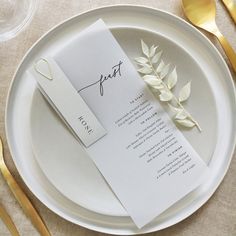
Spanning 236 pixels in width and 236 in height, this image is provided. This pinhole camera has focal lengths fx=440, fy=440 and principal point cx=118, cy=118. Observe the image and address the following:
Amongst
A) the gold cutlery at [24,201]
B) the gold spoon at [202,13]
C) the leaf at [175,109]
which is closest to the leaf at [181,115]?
the leaf at [175,109]

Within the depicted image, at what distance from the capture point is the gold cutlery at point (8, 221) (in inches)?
22.7

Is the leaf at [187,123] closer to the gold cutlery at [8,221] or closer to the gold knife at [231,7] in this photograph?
the gold knife at [231,7]

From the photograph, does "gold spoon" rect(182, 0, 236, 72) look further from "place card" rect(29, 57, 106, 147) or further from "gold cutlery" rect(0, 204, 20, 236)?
"gold cutlery" rect(0, 204, 20, 236)

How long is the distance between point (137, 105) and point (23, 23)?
19 cm

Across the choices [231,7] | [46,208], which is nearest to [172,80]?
[231,7]

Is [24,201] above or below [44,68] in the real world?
below

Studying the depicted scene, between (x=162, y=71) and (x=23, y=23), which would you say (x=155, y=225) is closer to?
(x=162, y=71)

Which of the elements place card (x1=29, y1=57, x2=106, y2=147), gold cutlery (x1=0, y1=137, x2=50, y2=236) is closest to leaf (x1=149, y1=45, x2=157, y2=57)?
place card (x1=29, y1=57, x2=106, y2=147)

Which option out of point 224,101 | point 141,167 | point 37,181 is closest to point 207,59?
point 224,101

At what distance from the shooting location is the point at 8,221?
0.58 m

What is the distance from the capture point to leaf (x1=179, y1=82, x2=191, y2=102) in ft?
1.84

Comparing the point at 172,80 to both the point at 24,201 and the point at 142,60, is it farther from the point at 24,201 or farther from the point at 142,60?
the point at 24,201

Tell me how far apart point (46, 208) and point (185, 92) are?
0.24 metres

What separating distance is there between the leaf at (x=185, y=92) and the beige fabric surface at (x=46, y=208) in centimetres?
7
